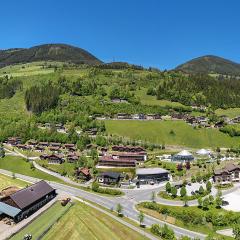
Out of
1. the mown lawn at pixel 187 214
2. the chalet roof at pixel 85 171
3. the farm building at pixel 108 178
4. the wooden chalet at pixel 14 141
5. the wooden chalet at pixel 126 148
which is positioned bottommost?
the mown lawn at pixel 187 214

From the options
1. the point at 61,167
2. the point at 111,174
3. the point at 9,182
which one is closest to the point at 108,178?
the point at 111,174

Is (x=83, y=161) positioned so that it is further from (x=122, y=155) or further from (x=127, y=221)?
(x=127, y=221)

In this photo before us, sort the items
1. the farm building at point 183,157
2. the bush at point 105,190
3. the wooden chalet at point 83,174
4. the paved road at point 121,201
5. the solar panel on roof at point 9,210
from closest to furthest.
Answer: the solar panel on roof at point 9,210 → the paved road at point 121,201 → the bush at point 105,190 → the wooden chalet at point 83,174 → the farm building at point 183,157

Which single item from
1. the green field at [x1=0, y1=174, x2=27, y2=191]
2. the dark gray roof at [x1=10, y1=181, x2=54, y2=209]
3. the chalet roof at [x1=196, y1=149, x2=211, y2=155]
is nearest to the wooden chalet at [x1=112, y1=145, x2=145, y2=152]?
the chalet roof at [x1=196, y1=149, x2=211, y2=155]

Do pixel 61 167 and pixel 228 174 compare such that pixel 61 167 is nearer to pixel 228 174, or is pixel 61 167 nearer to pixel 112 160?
pixel 112 160

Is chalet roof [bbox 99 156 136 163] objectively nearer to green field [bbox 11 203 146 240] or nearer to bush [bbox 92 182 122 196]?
bush [bbox 92 182 122 196]

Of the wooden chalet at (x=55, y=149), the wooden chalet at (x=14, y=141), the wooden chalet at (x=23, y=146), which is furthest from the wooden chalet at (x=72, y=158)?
the wooden chalet at (x=14, y=141)

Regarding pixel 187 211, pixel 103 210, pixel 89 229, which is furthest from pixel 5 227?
pixel 187 211

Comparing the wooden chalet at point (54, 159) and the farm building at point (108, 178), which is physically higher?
the wooden chalet at point (54, 159)

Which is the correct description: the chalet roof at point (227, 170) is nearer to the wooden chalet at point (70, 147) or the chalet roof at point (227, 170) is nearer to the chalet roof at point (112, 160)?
the chalet roof at point (112, 160)
